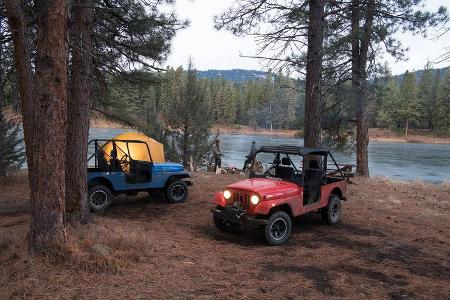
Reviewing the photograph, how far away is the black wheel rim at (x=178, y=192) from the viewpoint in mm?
10932

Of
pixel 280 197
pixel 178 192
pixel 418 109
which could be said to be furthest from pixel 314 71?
pixel 418 109

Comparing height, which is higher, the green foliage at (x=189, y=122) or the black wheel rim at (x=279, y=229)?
the green foliage at (x=189, y=122)

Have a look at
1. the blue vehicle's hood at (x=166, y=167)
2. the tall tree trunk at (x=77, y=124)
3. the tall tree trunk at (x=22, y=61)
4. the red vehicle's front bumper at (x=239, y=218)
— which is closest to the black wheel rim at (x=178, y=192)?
the blue vehicle's hood at (x=166, y=167)

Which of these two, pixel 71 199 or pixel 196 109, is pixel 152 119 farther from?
pixel 71 199

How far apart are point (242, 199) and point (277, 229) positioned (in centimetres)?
80

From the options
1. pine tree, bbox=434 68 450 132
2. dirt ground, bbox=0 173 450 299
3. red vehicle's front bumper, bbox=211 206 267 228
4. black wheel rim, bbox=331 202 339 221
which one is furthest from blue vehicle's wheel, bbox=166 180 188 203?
pine tree, bbox=434 68 450 132

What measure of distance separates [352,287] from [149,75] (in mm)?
8361

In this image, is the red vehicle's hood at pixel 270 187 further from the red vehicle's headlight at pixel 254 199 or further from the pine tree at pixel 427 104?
the pine tree at pixel 427 104

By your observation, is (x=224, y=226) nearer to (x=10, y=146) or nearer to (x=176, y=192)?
(x=176, y=192)

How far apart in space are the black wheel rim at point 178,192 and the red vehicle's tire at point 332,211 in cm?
391

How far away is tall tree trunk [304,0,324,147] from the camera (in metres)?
10.00

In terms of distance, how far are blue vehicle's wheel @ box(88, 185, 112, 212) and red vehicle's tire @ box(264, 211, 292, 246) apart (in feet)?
13.7

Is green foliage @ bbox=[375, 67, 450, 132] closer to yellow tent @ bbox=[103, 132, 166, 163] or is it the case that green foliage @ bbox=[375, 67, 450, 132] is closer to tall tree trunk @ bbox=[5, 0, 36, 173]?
yellow tent @ bbox=[103, 132, 166, 163]

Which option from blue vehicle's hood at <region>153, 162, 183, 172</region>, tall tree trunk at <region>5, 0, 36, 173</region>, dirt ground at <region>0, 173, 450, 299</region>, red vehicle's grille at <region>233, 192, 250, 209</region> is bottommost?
dirt ground at <region>0, 173, 450, 299</region>
